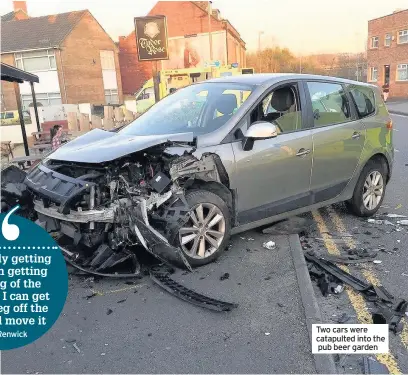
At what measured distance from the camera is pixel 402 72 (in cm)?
3559

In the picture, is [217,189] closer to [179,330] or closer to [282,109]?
[282,109]

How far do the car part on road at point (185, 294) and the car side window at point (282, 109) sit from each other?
1.88m

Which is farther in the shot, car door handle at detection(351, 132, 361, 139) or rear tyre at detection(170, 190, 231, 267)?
car door handle at detection(351, 132, 361, 139)

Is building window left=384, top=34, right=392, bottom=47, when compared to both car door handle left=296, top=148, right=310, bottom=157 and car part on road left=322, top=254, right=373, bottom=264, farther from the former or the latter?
car part on road left=322, top=254, right=373, bottom=264

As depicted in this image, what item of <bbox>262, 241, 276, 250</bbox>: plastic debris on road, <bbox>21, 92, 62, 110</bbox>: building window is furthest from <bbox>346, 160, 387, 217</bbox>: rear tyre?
<bbox>21, 92, 62, 110</bbox>: building window

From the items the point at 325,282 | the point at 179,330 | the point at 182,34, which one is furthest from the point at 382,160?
the point at 182,34

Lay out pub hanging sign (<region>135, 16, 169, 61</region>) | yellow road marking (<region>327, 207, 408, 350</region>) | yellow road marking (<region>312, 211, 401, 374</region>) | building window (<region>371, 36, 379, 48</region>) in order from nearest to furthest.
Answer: yellow road marking (<region>312, 211, 401, 374</region>)
yellow road marking (<region>327, 207, 408, 350</region>)
pub hanging sign (<region>135, 16, 169, 61</region>)
building window (<region>371, 36, 379, 48</region>)

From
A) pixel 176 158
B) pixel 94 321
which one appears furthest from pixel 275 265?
pixel 94 321

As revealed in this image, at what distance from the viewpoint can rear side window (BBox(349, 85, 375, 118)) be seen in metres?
5.50

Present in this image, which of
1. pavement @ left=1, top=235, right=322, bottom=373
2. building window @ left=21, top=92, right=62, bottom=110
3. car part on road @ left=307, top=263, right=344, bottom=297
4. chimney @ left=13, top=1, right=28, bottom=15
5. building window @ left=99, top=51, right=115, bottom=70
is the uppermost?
chimney @ left=13, top=1, right=28, bottom=15

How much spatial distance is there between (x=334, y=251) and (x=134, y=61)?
4745 centimetres

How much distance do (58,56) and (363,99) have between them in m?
36.7

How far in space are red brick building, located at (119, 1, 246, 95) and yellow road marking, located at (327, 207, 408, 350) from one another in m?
23.8

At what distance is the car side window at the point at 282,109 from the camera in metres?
4.60
